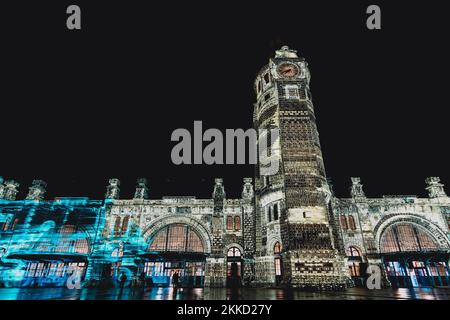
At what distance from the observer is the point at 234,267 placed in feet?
81.5

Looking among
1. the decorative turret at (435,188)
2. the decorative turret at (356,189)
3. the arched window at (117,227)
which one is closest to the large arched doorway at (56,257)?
the arched window at (117,227)

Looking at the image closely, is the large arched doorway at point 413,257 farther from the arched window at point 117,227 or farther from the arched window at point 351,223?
the arched window at point 117,227

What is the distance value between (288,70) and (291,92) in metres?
2.84

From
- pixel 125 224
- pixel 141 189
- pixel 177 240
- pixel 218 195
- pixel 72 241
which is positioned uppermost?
pixel 141 189

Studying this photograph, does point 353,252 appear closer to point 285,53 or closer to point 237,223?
Answer: point 237,223

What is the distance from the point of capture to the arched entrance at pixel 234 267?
2417 cm

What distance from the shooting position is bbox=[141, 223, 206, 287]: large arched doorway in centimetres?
2495

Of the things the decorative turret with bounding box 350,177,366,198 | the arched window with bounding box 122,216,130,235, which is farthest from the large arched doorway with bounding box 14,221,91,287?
the decorative turret with bounding box 350,177,366,198

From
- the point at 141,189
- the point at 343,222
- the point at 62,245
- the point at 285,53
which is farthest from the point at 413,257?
the point at 62,245

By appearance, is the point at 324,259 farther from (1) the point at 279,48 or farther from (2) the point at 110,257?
(1) the point at 279,48

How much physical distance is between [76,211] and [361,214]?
3085 cm

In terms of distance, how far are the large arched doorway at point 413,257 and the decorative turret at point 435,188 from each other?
13.3 ft

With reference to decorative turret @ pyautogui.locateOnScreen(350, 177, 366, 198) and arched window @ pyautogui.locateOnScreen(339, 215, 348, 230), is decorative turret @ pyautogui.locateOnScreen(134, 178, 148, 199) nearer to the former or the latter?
arched window @ pyautogui.locateOnScreen(339, 215, 348, 230)

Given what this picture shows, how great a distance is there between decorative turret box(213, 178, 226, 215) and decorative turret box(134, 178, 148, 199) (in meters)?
8.04
